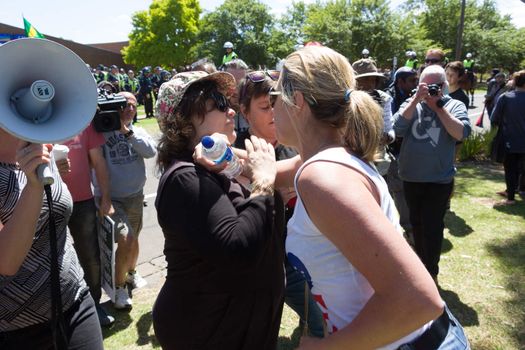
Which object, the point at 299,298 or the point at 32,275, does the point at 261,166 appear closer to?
the point at 32,275

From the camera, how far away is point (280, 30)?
47.4m

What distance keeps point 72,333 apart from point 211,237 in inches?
36.3

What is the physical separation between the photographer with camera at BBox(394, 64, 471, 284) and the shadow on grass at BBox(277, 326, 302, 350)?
1.33 metres

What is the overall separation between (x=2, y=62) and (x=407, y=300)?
58.9 inches

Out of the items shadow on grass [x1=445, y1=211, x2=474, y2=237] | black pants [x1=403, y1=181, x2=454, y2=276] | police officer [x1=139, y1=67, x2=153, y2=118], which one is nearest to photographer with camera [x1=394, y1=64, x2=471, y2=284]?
black pants [x1=403, y1=181, x2=454, y2=276]

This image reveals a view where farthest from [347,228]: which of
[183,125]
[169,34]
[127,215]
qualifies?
[169,34]

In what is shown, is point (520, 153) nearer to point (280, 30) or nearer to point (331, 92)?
point (331, 92)

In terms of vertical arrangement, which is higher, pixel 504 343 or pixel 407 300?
pixel 407 300

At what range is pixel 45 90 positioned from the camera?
1.44 meters

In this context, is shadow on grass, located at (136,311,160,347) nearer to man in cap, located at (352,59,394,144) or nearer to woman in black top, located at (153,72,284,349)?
woman in black top, located at (153,72,284,349)

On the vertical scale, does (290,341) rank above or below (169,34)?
below

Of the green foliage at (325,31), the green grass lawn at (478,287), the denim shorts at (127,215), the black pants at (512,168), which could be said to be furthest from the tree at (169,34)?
the denim shorts at (127,215)

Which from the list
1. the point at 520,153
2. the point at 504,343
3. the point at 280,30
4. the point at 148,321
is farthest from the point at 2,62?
the point at 280,30

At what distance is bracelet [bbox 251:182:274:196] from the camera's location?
1626 mm
